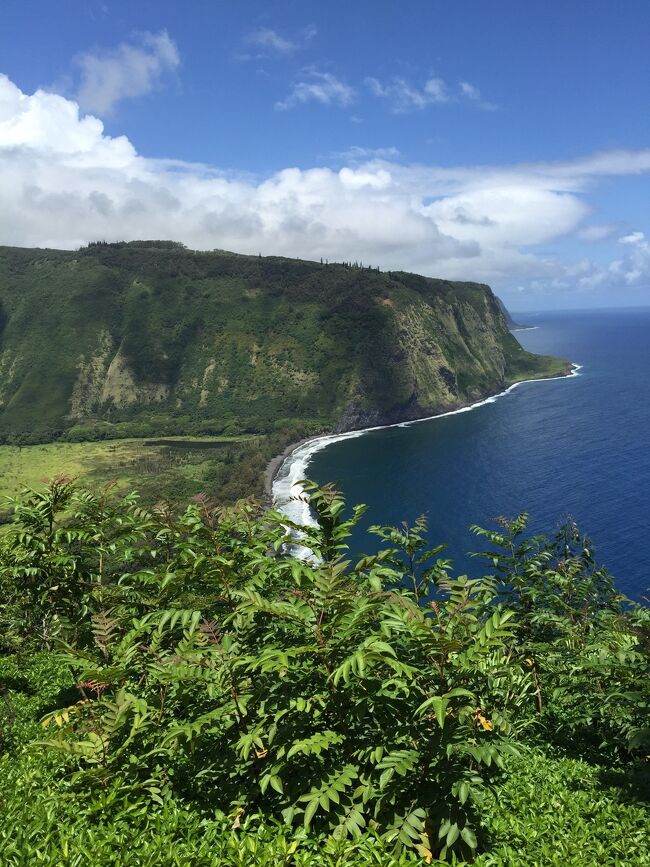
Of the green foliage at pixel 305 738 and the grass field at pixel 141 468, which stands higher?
the green foliage at pixel 305 738

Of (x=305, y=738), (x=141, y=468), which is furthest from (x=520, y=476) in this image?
(x=305, y=738)

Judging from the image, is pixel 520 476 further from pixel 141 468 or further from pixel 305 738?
pixel 305 738

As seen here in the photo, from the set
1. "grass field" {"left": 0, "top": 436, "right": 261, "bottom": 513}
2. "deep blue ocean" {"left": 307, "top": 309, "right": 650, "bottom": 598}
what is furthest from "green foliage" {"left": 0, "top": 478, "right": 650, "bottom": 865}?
"grass field" {"left": 0, "top": 436, "right": 261, "bottom": 513}

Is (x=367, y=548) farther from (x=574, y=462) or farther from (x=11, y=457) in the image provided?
(x=11, y=457)

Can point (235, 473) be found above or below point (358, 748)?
below

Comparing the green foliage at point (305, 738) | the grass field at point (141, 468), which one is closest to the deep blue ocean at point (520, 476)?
the grass field at point (141, 468)

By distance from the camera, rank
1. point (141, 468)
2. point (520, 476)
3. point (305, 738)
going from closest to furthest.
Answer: point (305, 738), point (520, 476), point (141, 468)

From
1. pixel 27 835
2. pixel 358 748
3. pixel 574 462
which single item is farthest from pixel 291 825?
pixel 574 462

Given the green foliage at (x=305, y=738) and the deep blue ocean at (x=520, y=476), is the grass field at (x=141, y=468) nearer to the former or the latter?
the deep blue ocean at (x=520, y=476)
